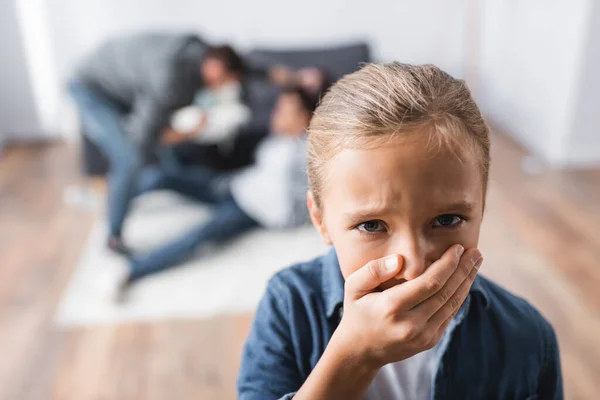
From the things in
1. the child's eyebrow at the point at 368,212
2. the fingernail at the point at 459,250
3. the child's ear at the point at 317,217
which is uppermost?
the child's eyebrow at the point at 368,212

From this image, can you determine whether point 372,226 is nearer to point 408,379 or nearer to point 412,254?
→ point 412,254

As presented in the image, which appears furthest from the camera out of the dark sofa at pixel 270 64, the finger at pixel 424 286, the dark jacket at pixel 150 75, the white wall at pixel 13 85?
the white wall at pixel 13 85

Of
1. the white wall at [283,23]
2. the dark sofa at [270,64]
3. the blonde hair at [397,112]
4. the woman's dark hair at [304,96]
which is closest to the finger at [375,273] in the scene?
the blonde hair at [397,112]

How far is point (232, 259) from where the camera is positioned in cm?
235

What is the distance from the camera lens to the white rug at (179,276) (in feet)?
6.67

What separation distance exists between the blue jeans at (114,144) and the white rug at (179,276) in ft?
0.53

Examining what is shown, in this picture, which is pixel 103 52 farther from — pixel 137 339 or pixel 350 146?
pixel 350 146

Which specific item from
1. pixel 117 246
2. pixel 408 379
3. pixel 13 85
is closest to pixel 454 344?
pixel 408 379

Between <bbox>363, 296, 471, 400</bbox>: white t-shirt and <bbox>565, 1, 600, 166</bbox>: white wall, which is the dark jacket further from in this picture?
<bbox>565, 1, 600, 166</bbox>: white wall

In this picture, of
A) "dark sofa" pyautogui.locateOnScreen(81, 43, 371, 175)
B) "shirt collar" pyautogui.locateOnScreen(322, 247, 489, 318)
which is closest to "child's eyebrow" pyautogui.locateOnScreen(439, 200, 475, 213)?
"shirt collar" pyautogui.locateOnScreen(322, 247, 489, 318)

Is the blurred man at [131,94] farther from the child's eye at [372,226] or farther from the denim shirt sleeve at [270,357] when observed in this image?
the child's eye at [372,226]

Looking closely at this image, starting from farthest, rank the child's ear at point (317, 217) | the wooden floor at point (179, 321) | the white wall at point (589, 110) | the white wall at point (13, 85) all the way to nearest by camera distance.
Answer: the white wall at point (13, 85) < the white wall at point (589, 110) < the wooden floor at point (179, 321) < the child's ear at point (317, 217)

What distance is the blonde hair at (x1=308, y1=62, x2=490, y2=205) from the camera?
1.87 feet

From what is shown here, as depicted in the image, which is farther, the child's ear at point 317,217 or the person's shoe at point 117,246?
the person's shoe at point 117,246
